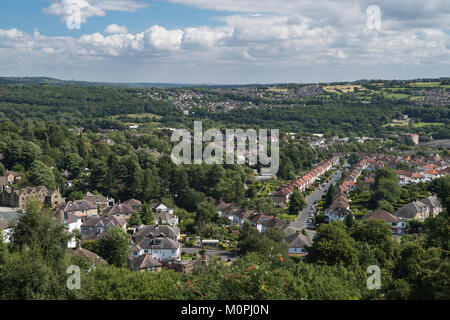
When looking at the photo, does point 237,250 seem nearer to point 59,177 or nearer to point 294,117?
point 59,177

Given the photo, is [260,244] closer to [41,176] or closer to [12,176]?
[41,176]

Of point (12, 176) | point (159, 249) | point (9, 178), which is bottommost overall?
point (159, 249)

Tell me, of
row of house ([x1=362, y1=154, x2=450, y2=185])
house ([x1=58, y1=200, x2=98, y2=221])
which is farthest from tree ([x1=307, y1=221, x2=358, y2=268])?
row of house ([x1=362, y1=154, x2=450, y2=185])

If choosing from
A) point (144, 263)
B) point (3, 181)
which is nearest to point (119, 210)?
point (144, 263)

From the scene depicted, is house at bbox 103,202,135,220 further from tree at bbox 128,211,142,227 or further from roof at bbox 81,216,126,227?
roof at bbox 81,216,126,227

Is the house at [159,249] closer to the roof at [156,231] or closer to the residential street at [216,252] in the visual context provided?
the roof at [156,231]

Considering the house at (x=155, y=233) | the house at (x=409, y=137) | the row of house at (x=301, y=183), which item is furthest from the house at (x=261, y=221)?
the house at (x=409, y=137)
